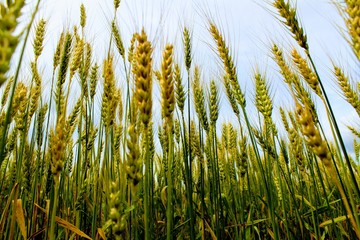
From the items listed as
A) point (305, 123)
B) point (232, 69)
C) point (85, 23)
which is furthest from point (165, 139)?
point (305, 123)

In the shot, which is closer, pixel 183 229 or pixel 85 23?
pixel 183 229

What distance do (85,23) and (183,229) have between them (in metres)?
2.35

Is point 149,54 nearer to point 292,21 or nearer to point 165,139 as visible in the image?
point 292,21

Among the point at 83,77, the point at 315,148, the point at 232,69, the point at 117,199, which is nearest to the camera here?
the point at 117,199

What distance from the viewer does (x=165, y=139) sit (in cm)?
324

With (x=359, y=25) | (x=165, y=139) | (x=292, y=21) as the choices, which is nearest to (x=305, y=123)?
(x=359, y=25)

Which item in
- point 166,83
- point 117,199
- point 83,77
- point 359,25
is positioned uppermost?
point 83,77

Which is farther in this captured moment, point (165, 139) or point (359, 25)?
point (165, 139)

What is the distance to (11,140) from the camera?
2832mm

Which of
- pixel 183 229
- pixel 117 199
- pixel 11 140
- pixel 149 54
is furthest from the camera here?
pixel 11 140

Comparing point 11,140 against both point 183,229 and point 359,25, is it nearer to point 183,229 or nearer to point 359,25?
point 183,229

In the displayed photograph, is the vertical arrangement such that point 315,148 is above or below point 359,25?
below

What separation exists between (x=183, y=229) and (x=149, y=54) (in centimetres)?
150

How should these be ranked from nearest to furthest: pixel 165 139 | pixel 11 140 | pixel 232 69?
pixel 232 69 → pixel 11 140 → pixel 165 139
